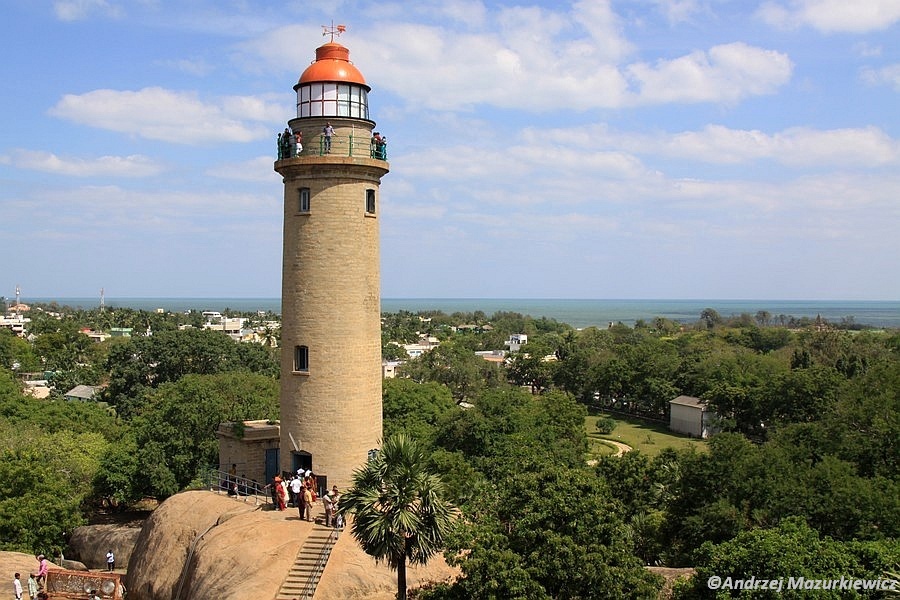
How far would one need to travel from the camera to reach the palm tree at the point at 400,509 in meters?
16.1

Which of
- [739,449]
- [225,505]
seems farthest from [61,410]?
[739,449]

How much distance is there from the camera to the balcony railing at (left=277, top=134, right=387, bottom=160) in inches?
896

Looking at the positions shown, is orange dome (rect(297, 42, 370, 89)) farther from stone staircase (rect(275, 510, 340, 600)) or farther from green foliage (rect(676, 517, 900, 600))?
green foliage (rect(676, 517, 900, 600))

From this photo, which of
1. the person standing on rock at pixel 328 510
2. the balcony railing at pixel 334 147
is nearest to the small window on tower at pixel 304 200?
the balcony railing at pixel 334 147

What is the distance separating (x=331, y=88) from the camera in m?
22.8

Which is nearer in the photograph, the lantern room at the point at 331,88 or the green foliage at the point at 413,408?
the lantern room at the point at 331,88

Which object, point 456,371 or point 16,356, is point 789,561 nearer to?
point 456,371

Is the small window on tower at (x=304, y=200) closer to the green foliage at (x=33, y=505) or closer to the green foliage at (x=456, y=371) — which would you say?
the green foliage at (x=33, y=505)

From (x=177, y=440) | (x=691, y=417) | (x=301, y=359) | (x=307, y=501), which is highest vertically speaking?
(x=301, y=359)

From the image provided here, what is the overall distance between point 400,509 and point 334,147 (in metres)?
11.8

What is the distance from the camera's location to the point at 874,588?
51.4 feet

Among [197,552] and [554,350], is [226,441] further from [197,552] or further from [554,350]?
[554,350]

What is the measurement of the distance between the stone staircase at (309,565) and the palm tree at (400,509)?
262cm

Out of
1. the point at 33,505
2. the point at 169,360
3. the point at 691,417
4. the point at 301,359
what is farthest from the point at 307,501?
the point at 691,417
